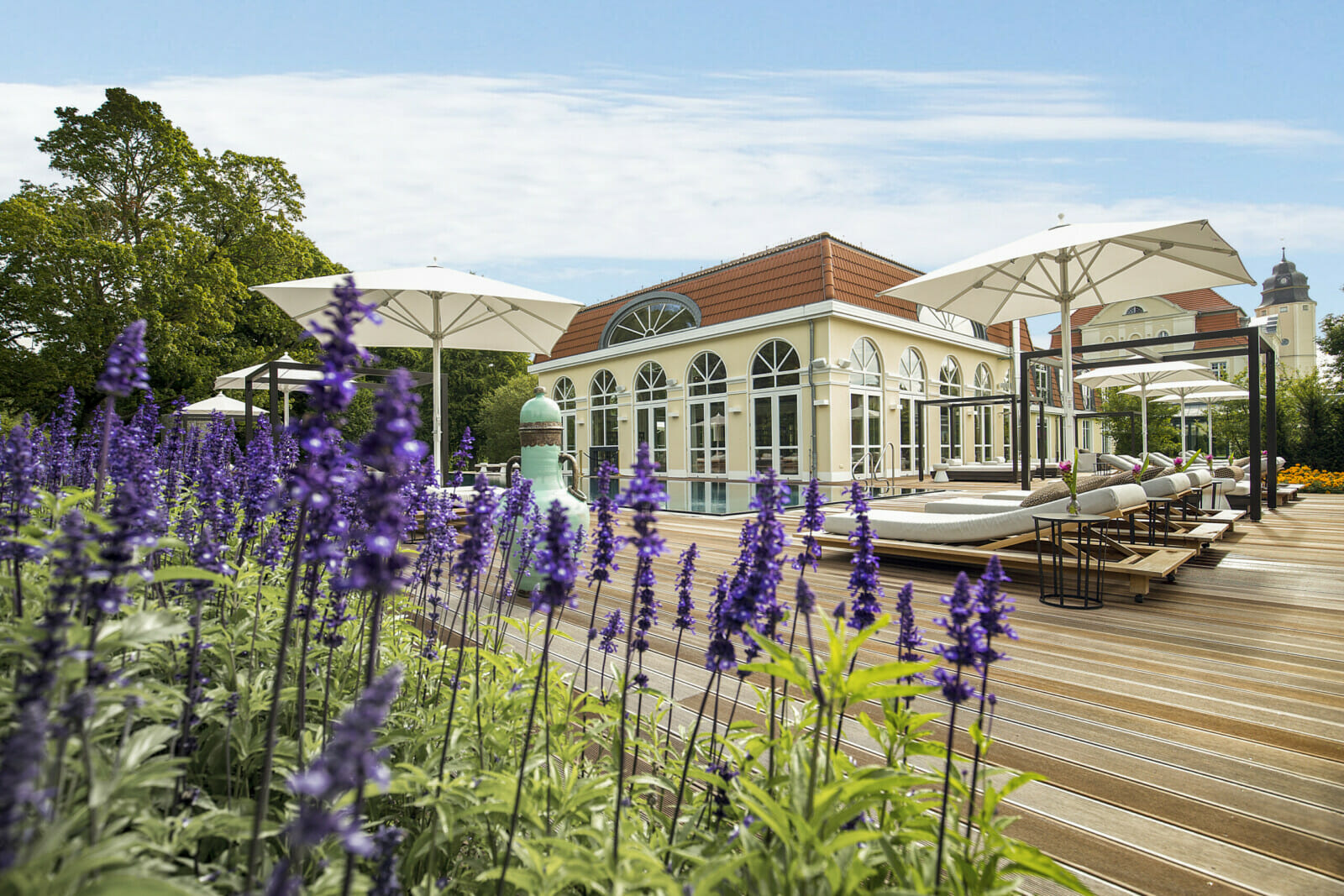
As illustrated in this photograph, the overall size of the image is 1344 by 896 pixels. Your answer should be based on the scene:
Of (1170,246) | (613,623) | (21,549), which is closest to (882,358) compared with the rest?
(1170,246)

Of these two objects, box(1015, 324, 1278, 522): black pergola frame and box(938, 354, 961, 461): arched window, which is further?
box(938, 354, 961, 461): arched window

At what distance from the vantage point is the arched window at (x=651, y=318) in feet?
64.0

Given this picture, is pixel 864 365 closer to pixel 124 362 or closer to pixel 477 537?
pixel 477 537

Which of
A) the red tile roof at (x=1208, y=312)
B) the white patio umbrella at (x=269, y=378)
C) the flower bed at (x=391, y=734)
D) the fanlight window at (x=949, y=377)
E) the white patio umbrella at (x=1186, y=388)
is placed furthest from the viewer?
the red tile roof at (x=1208, y=312)

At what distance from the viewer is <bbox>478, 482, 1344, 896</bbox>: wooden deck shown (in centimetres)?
174

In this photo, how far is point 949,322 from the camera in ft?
65.3

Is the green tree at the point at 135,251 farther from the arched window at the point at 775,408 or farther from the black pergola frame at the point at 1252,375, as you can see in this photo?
the black pergola frame at the point at 1252,375

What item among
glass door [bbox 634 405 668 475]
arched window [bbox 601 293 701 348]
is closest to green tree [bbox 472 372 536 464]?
arched window [bbox 601 293 701 348]

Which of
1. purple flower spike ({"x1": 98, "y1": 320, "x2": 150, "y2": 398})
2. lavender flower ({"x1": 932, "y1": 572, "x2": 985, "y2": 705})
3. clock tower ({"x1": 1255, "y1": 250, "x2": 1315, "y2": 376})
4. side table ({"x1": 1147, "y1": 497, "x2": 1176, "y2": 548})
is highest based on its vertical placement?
clock tower ({"x1": 1255, "y1": 250, "x2": 1315, "y2": 376})

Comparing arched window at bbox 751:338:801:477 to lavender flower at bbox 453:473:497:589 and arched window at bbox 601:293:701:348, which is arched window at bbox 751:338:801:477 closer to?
arched window at bbox 601:293:701:348

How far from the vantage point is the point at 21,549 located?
4.66 ft

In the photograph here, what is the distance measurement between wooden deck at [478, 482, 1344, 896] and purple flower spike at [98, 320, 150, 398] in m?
2.32

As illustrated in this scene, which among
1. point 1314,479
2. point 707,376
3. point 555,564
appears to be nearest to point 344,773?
point 555,564

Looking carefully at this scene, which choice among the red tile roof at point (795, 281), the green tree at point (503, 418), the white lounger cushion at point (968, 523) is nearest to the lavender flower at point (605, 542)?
the white lounger cushion at point (968, 523)
